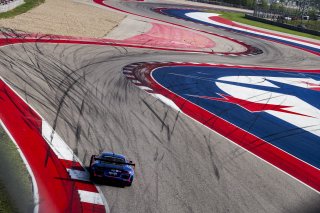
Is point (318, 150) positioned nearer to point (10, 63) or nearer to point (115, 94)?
point (115, 94)

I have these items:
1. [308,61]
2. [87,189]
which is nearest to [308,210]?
[87,189]

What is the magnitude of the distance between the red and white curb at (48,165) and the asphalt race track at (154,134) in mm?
422

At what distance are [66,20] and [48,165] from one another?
96.5ft

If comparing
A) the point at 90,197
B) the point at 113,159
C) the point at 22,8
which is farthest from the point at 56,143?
the point at 22,8

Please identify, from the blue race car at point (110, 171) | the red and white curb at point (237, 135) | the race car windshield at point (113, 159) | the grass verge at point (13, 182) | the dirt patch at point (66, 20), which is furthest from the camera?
the dirt patch at point (66, 20)

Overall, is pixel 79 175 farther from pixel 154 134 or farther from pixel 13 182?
pixel 154 134

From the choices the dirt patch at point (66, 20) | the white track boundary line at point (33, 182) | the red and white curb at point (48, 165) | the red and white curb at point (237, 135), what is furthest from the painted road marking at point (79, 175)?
the dirt patch at point (66, 20)

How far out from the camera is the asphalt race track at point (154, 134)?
12812mm

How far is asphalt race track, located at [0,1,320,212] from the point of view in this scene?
42.0ft

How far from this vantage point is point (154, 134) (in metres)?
16.8

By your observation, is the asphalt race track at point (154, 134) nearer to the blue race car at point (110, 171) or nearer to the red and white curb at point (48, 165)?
the blue race car at point (110, 171)

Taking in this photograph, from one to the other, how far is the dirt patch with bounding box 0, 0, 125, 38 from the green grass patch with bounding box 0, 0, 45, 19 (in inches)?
23.1

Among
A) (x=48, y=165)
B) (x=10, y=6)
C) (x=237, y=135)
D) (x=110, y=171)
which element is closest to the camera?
(x=110, y=171)

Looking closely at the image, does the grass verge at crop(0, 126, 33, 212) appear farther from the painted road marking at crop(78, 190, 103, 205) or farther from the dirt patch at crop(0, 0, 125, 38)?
the dirt patch at crop(0, 0, 125, 38)
